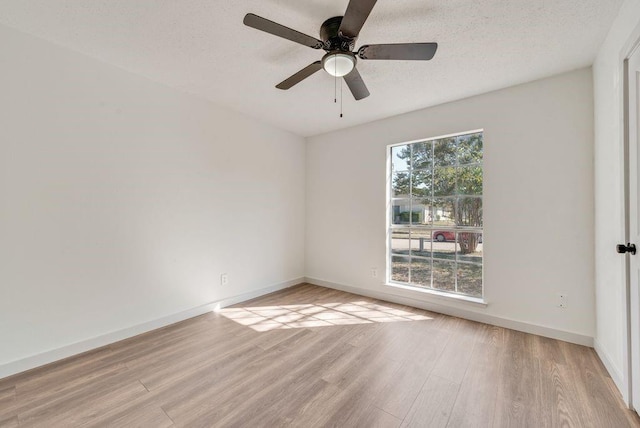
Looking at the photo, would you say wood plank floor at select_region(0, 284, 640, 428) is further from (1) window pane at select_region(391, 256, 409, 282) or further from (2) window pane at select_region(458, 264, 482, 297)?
(1) window pane at select_region(391, 256, 409, 282)

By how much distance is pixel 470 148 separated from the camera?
3008mm

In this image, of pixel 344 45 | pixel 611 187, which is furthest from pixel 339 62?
pixel 611 187

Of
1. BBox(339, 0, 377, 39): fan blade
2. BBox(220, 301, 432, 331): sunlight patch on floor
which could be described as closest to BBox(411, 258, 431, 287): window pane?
BBox(220, 301, 432, 331): sunlight patch on floor

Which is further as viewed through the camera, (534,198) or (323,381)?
(534,198)

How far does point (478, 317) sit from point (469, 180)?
156 cm

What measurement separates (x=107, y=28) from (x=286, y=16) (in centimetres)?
135

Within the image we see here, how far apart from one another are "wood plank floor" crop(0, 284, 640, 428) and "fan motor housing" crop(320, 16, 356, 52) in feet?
7.81

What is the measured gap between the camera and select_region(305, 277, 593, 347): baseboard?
2.37 metres

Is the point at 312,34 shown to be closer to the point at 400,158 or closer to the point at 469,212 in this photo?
the point at 400,158

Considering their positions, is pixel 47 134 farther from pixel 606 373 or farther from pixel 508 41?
pixel 606 373

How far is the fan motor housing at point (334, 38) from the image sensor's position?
67.6 inches

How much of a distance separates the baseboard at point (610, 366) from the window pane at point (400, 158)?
2504 mm

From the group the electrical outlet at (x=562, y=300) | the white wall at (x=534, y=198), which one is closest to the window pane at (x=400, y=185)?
the white wall at (x=534, y=198)

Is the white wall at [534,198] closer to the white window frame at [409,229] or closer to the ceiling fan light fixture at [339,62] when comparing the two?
the white window frame at [409,229]
